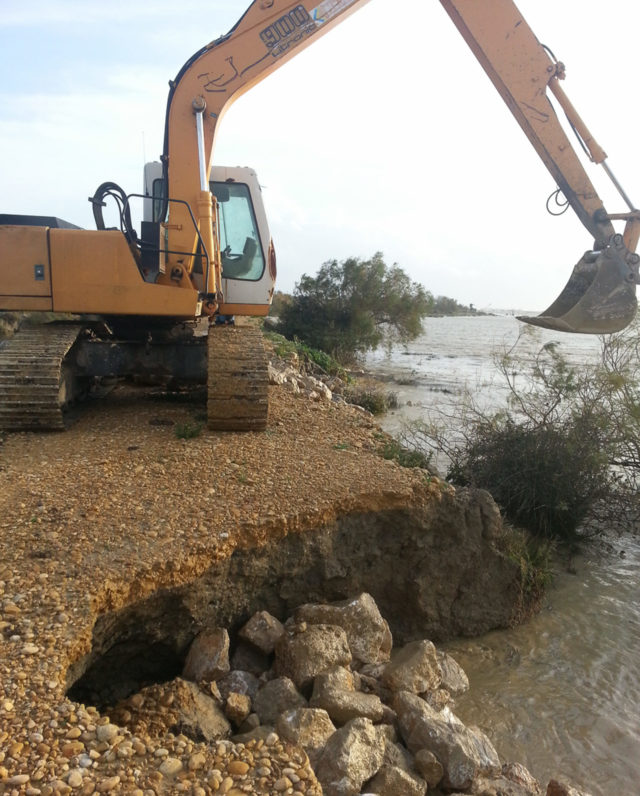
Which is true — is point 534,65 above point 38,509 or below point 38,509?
above

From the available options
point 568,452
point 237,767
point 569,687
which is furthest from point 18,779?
point 568,452

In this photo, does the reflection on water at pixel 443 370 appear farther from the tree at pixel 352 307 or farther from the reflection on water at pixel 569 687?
the reflection on water at pixel 569 687

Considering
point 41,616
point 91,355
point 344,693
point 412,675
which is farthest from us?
point 91,355

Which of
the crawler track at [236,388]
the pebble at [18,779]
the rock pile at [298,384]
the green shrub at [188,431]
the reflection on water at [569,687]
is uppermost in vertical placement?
the crawler track at [236,388]

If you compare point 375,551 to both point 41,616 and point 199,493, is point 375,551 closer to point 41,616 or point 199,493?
point 199,493

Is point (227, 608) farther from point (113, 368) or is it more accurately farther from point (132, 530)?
point (113, 368)

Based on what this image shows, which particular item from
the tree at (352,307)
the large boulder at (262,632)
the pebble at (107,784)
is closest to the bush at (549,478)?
the large boulder at (262,632)

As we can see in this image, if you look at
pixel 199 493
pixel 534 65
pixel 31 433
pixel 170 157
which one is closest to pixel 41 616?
pixel 199 493

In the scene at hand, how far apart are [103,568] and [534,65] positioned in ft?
19.1

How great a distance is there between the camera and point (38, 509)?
404 cm

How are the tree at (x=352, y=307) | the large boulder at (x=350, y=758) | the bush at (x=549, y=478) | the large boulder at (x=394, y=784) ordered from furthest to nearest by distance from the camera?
the tree at (x=352, y=307), the bush at (x=549, y=478), the large boulder at (x=394, y=784), the large boulder at (x=350, y=758)

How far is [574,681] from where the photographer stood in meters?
4.41

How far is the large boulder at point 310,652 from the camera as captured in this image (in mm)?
3453

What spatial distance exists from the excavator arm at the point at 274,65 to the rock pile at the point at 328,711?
11.3 feet
